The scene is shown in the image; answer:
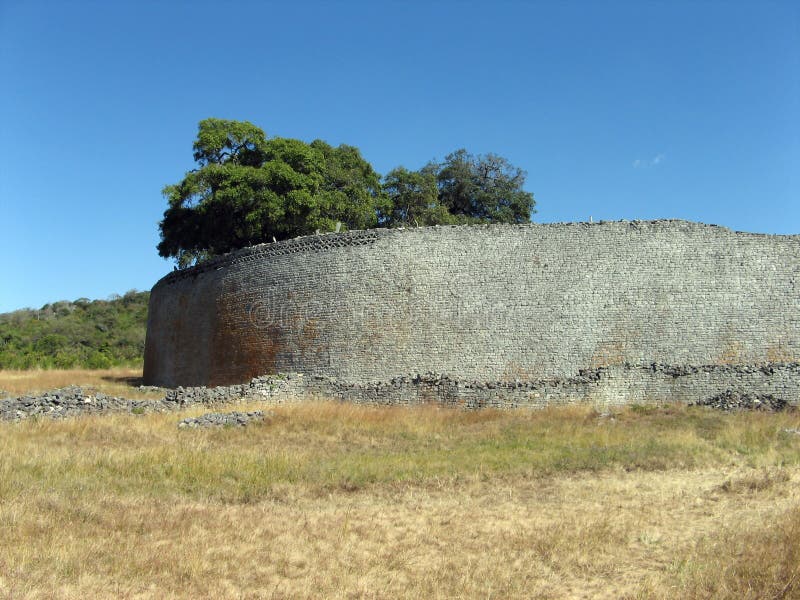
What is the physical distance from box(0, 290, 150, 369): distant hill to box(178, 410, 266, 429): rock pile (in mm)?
30713

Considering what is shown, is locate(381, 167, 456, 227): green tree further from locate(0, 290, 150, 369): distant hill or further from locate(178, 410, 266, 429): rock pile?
locate(178, 410, 266, 429): rock pile

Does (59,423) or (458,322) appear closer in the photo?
(59,423)

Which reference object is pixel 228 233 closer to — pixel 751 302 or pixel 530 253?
pixel 530 253

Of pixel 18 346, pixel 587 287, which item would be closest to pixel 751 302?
pixel 587 287

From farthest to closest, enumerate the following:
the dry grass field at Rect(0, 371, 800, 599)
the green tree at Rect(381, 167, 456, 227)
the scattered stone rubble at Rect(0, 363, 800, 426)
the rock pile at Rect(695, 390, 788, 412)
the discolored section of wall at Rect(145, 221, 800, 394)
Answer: the green tree at Rect(381, 167, 456, 227) < the discolored section of wall at Rect(145, 221, 800, 394) < the scattered stone rubble at Rect(0, 363, 800, 426) < the rock pile at Rect(695, 390, 788, 412) < the dry grass field at Rect(0, 371, 800, 599)

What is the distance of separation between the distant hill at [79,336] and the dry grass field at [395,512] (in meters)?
33.3

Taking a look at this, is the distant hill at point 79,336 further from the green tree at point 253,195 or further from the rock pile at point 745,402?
the rock pile at point 745,402

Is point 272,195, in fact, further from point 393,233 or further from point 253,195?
point 393,233

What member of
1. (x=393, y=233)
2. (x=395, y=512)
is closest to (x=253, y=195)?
(x=393, y=233)

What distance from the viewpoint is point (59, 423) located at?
1288 cm

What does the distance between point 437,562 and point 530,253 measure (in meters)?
13.4

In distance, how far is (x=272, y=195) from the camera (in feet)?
93.5

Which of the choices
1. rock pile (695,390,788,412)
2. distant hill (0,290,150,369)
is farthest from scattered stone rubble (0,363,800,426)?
distant hill (0,290,150,369)

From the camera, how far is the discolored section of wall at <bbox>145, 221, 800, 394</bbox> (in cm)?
1814
